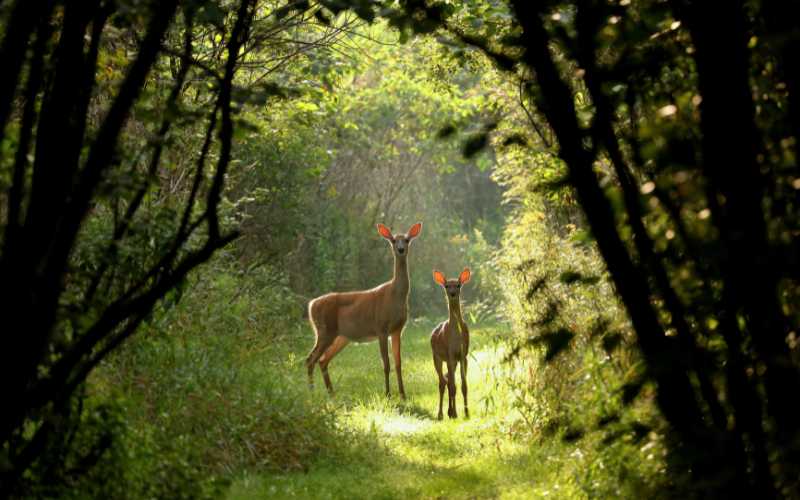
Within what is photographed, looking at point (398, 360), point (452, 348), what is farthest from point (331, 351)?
point (452, 348)

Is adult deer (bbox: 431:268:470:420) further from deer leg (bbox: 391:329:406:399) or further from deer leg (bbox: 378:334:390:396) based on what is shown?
deer leg (bbox: 378:334:390:396)

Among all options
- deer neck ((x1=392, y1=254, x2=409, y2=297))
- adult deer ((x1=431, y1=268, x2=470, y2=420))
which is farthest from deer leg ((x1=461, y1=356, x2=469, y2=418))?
deer neck ((x1=392, y1=254, x2=409, y2=297))

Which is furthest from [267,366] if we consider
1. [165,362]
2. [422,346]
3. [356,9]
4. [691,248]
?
[422,346]

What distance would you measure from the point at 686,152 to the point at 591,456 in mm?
3709

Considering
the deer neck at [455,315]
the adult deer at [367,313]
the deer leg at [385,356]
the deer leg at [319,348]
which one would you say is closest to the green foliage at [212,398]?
the deer neck at [455,315]

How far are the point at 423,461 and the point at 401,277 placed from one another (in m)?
5.75

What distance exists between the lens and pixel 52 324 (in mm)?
3293

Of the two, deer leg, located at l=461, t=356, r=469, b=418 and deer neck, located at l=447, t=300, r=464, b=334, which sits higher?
deer neck, located at l=447, t=300, r=464, b=334

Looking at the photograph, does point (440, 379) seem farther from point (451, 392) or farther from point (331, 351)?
point (331, 351)

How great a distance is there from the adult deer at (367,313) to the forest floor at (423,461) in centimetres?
152

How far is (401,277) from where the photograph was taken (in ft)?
47.4

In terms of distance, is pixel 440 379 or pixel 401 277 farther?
pixel 401 277

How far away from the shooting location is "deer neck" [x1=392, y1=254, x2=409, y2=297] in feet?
47.3

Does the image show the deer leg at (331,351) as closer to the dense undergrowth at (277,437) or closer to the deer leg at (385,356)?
the deer leg at (385,356)
